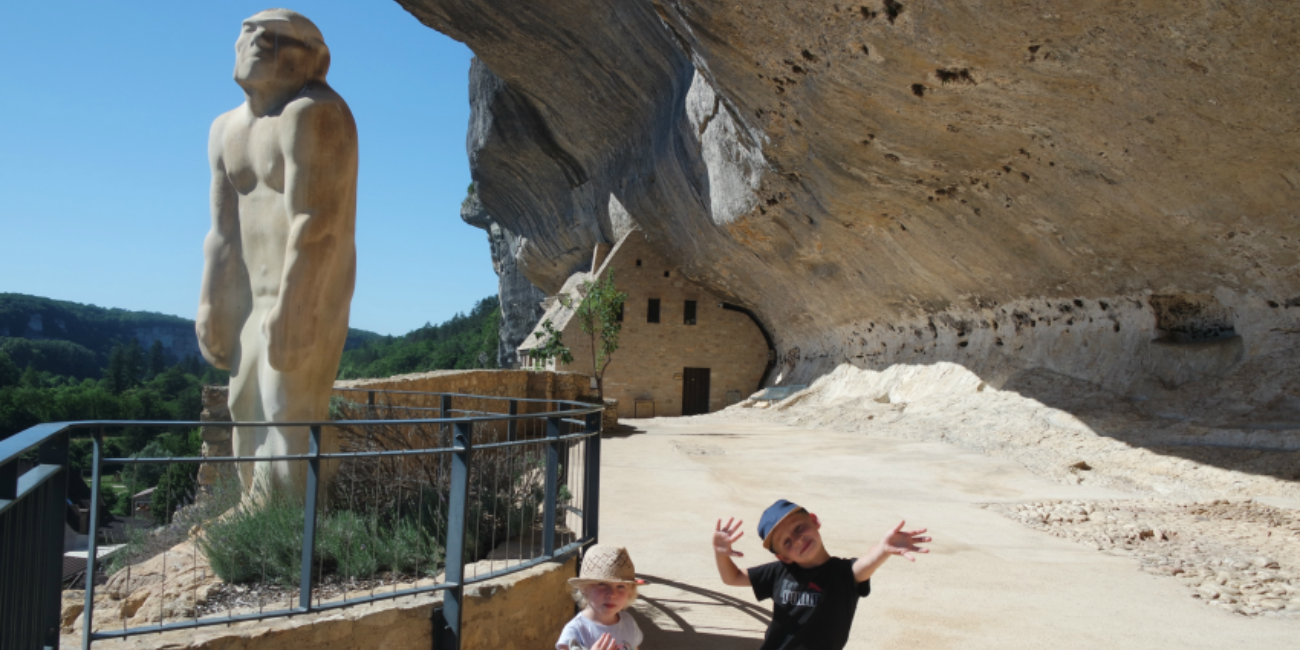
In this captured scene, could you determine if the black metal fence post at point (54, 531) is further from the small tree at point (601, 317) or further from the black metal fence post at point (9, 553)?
the small tree at point (601, 317)

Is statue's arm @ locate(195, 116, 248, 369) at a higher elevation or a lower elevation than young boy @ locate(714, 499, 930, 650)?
higher

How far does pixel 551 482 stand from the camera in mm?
3809

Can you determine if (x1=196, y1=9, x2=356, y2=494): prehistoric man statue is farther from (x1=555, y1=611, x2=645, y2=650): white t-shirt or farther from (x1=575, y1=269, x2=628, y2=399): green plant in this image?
(x1=575, y1=269, x2=628, y2=399): green plant

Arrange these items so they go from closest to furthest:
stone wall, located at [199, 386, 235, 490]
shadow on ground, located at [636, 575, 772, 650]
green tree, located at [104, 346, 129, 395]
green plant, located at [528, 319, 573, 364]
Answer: shadow on ground, located at [636, 575, 772, 650], stone wall, located at [199, 386, 235, 490], green plant, located at [528, 319, 573, 364], green tree, located at [104, 346, 129, 395]

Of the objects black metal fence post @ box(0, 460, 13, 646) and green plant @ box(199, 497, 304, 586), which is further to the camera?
green plant @ box(199, 497, 304, 586)

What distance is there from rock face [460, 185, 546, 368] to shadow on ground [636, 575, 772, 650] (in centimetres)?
3104

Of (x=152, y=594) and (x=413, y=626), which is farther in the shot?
(x=152, y=594)

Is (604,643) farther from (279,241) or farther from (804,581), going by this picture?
(279,241)

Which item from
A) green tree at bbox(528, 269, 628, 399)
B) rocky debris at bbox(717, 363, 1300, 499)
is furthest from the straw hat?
green tree at bbox(528, 269, 628, 399)

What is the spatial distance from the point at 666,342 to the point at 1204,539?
63.0ft

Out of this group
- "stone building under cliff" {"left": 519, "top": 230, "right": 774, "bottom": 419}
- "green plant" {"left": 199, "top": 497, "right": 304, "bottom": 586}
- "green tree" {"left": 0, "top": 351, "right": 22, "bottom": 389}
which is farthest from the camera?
"green tree" {"left": 0, "top": 351, "right": 22, "bottom": 389}

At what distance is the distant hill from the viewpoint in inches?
2046

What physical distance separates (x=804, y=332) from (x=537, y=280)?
13449 millimetres

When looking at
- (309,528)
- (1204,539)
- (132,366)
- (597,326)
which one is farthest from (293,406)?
(132,366)
